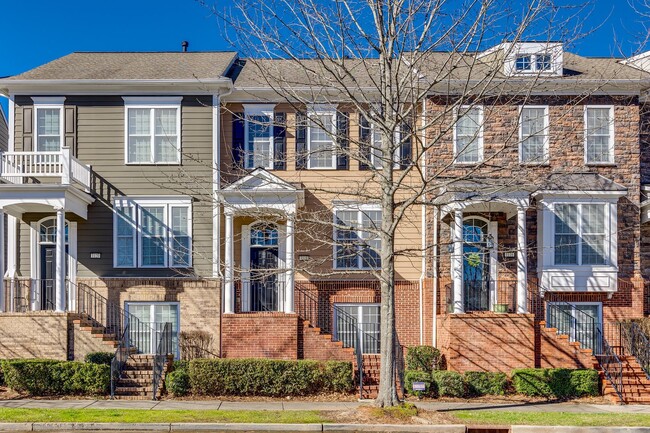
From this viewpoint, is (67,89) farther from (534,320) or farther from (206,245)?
(534,320)

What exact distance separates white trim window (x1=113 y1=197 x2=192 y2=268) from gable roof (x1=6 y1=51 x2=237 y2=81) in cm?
359

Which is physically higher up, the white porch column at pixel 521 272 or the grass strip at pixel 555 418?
the white porch column at pixel 521 272

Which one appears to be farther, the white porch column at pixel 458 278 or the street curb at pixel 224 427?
the white porch column at pixel 458 278

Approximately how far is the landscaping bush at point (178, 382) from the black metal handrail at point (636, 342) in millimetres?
11669

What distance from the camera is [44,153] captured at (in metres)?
21.0

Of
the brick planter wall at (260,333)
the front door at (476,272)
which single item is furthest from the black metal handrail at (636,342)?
the brick planter wall at (260,333)

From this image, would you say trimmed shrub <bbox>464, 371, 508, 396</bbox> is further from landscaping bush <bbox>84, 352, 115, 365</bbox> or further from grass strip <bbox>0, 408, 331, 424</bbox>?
landscaping bush <bbox>84, 352, 115, 365</bbox>

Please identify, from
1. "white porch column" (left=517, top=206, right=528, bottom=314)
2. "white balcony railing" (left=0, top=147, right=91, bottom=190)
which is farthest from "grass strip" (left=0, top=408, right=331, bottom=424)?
"white porch column" (left=517, top=206, right=528, bottom=314)

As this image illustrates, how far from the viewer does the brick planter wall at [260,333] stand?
21.3 metres

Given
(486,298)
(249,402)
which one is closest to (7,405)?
(249,402)

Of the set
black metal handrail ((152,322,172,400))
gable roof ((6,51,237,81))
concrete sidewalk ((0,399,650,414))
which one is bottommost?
concrete sidewalk ((0,399,650,414))

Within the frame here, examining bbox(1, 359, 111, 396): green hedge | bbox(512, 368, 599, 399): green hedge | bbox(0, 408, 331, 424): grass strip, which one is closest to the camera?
bbox(0, 408, 331, 424): grass strip

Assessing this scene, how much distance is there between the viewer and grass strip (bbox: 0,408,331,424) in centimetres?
1502

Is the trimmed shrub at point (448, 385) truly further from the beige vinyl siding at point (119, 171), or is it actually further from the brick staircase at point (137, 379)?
the beige vinyl siding at point (119, 171)
